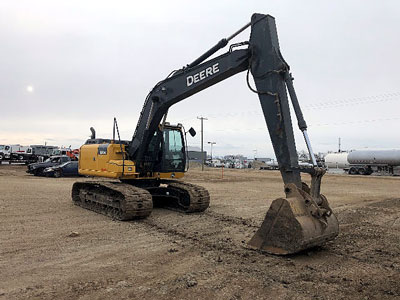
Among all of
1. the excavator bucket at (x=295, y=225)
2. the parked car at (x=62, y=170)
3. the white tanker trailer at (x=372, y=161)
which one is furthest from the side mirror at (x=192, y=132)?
the white tanker trailer at (x=372, y=161)

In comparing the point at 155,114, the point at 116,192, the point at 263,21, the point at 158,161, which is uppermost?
the point at 263,21

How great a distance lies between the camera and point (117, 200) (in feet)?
29.6

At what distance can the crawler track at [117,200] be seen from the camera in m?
8.48

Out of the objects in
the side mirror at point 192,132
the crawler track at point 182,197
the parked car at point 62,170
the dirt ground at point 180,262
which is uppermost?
the side mirror at point 192,132

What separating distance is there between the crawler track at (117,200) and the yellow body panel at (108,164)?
13.8 inches

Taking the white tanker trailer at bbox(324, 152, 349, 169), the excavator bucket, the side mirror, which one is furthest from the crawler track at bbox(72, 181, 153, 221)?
the white tanker trailer at bbox(324, 152, 349, 169)

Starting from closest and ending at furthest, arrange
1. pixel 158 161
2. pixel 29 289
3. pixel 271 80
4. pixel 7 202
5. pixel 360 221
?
pixel 29 289, pixel 271 80, pixel 360 221, pixel 158 161, pixel 7 202

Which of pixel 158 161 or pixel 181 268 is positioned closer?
pixel 181 268

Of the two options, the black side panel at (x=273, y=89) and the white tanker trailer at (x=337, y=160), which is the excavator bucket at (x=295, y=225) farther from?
the white tanker trailer at (x=337, y=160)

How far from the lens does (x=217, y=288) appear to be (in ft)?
14.0

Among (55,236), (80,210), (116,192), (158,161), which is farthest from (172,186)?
(55,236)

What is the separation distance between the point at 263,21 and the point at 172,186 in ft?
18.8

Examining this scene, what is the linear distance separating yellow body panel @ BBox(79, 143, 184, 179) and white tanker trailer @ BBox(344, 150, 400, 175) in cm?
3585

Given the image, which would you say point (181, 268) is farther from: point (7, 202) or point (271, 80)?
point (7, 202)
